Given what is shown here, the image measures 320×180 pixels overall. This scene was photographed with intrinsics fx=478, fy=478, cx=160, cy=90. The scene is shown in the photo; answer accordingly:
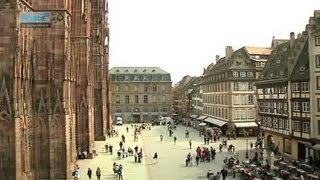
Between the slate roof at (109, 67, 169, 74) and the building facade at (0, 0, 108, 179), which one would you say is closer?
the building facade at (0, 0, 108, 179)

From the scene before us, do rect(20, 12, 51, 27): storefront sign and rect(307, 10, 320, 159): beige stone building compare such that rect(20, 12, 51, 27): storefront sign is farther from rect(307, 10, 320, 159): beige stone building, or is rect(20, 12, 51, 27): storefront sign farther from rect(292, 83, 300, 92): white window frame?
rect(292, 83, 300, 92): white window frame

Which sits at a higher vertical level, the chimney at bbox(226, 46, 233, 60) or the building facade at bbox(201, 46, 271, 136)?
the chimney at bbox(226, 46, 233, 60)

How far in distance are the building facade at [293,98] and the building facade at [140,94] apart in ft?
212

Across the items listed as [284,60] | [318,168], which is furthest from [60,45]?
[284,60]

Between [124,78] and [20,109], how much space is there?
305ft

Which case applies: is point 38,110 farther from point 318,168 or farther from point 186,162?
point 318,168

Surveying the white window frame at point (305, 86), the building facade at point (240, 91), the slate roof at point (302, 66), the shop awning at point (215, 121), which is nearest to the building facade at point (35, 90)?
the white window frame at point (305, 86)

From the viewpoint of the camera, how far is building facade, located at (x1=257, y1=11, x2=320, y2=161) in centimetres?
4066

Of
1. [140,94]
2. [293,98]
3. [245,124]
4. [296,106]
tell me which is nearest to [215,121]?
[245,124]

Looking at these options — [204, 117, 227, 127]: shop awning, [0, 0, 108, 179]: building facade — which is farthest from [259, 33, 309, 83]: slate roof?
[0, 0, 108, 179]: building facade

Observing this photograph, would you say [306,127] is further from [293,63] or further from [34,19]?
[34,19]

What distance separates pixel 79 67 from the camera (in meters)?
43.5

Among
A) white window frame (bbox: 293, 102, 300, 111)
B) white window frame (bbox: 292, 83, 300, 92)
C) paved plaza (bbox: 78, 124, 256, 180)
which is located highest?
white window frame (bbox: 292, 83, 300, 92)

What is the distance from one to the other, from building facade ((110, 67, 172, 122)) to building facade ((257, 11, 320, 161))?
6461 centimetres
